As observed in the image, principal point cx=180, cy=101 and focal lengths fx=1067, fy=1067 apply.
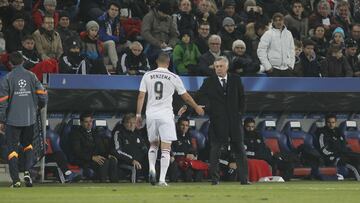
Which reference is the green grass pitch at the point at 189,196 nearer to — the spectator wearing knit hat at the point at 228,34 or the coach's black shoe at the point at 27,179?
the coach's black shoe at the point at 27,179

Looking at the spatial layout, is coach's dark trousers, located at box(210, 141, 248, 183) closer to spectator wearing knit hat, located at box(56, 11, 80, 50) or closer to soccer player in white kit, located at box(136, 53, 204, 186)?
soccer player in white kit, located at box(136, 53, 204, 186)

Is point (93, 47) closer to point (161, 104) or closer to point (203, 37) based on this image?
point (203, 37)

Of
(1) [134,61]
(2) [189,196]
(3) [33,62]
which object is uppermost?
(1) [134,61]

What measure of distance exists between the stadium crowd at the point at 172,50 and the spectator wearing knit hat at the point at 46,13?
21 mm

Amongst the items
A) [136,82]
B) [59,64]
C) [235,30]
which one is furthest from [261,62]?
[59,64]

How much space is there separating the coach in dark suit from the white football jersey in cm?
98

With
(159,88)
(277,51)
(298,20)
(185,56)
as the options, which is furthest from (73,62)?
(298,20)

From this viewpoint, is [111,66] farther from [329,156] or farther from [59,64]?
[329,156]

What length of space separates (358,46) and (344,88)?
277 centimetres

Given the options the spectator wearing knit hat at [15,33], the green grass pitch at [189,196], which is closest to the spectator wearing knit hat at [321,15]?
the spectator wearing knit hat at [15,33]

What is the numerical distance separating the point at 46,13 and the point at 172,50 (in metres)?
2.78

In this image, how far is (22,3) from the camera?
72.3 feet

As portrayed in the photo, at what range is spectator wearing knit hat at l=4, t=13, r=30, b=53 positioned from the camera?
68.8 ft

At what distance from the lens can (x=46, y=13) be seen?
72.1 ft
